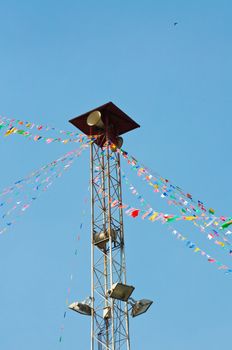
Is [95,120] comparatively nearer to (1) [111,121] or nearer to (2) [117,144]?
(1) [111,121]

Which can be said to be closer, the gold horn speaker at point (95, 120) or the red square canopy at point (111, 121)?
the gold horn speaker at point (95, 120)

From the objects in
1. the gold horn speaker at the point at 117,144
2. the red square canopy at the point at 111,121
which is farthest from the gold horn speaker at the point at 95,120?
the gold horn speaker at the point at 117,144

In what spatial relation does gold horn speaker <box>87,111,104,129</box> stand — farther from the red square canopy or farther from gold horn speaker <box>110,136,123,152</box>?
gold horn speaker <box>110,136,123,152</box>

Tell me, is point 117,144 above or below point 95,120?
below

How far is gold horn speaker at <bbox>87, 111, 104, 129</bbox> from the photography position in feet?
74.3

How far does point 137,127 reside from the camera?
23453mm

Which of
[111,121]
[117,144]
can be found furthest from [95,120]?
[117,144]

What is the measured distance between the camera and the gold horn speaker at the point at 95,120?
22641mm

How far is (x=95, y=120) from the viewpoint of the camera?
74.5 feet

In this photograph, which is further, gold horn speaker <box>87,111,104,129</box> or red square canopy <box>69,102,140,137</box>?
red square canopy <box>69,102,140,137</box>

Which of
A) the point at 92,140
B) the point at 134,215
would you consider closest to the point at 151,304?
the point at 134,215

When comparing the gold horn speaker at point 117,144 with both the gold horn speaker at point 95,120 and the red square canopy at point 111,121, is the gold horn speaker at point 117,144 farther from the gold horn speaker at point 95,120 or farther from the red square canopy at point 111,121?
the gold horn speaker at point 95,120

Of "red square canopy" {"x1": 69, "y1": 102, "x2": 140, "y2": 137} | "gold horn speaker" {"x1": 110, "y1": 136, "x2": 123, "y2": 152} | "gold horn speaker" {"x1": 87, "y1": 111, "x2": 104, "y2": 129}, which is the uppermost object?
"red square canopy" {"x1": 69, "y1": 102, "x2": 140, "y2": 137}

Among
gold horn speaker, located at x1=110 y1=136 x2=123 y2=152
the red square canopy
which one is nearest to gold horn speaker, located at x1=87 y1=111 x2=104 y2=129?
the red square canopy
